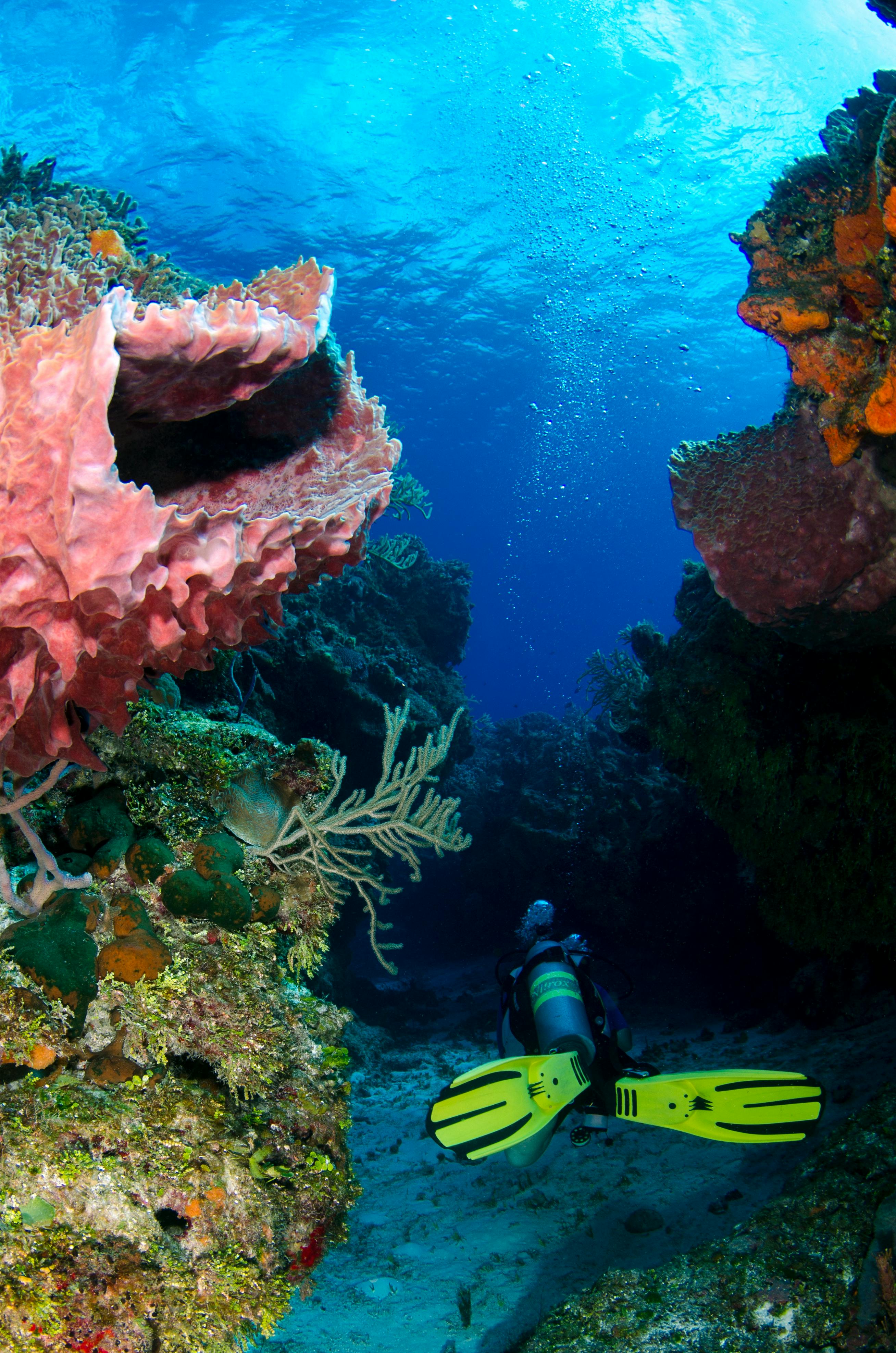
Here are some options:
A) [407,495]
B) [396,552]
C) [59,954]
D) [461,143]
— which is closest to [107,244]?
[59,954]

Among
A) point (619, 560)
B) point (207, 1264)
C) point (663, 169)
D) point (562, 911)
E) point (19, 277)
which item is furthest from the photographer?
point (619, 560)

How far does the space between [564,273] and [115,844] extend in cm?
3157

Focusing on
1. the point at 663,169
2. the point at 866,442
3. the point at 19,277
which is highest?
the point at 663,169

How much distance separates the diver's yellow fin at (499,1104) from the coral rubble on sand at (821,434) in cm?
327

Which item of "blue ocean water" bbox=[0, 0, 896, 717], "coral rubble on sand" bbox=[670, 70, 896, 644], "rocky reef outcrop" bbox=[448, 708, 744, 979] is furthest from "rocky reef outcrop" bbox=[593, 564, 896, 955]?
"blue ocean water" bbox=[0, 0, 896, 717]

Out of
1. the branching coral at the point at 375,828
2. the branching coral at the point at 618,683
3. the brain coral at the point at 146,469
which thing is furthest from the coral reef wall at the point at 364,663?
the brain coral at the point at 146,469

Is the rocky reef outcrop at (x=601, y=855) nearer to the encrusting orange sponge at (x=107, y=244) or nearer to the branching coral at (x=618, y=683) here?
the branching coral at (x=618, y=683)

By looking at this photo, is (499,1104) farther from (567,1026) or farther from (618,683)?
(618,683)

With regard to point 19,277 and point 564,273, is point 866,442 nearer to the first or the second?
point 19,277

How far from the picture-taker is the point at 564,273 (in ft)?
89.2

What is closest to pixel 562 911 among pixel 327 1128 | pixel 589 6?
pixel 327 1128

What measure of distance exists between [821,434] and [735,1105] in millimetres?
4264

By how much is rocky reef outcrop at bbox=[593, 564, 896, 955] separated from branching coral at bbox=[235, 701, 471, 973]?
3.02 meters

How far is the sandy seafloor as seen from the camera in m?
3.71
